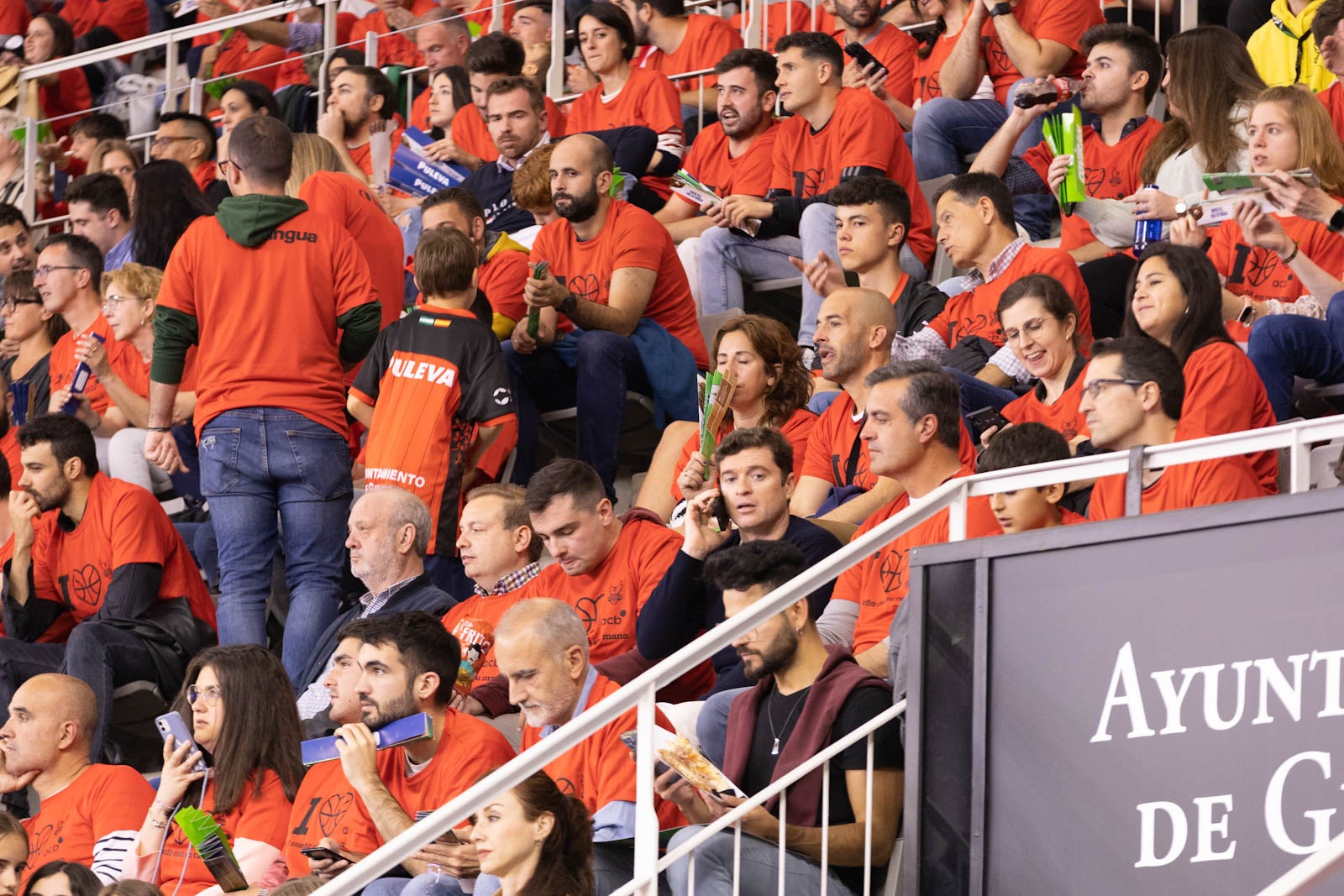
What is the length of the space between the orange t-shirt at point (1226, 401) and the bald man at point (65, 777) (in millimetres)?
3175

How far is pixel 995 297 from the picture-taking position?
7.37 meters

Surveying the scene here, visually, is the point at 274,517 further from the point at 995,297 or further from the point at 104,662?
the point at 995,297

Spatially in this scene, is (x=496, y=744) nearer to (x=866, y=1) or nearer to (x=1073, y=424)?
(x=1073, y=424)

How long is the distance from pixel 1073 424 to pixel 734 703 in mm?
1690

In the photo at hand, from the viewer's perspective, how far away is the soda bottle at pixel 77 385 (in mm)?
8367

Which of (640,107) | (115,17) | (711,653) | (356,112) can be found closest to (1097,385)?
(711,653)

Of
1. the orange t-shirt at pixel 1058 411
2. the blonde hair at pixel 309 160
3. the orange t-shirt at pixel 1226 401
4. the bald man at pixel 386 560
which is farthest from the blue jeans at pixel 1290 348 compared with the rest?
the blonde hair at pixel 309 160

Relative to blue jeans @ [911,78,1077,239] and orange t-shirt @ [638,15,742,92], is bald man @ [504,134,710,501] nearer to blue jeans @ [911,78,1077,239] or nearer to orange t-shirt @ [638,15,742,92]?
blue jeans @ [911,78,1077,239]

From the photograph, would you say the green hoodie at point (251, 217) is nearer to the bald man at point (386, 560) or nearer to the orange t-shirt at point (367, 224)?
the orange t-shirt at point (367, 224)

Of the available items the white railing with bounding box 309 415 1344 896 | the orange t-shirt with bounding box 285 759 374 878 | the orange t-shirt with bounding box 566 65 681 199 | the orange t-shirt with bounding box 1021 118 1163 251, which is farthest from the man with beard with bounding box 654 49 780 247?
the white railing with bounding box 309 415 1344 896

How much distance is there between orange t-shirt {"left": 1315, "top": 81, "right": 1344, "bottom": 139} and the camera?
25.2 feet

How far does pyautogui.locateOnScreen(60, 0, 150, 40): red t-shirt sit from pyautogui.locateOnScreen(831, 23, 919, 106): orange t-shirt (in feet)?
18.0

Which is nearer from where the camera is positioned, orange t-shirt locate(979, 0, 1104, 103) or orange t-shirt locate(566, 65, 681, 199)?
orange t-shirt locate(979, 0, 1104, 103)

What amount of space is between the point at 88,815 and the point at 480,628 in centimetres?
128
